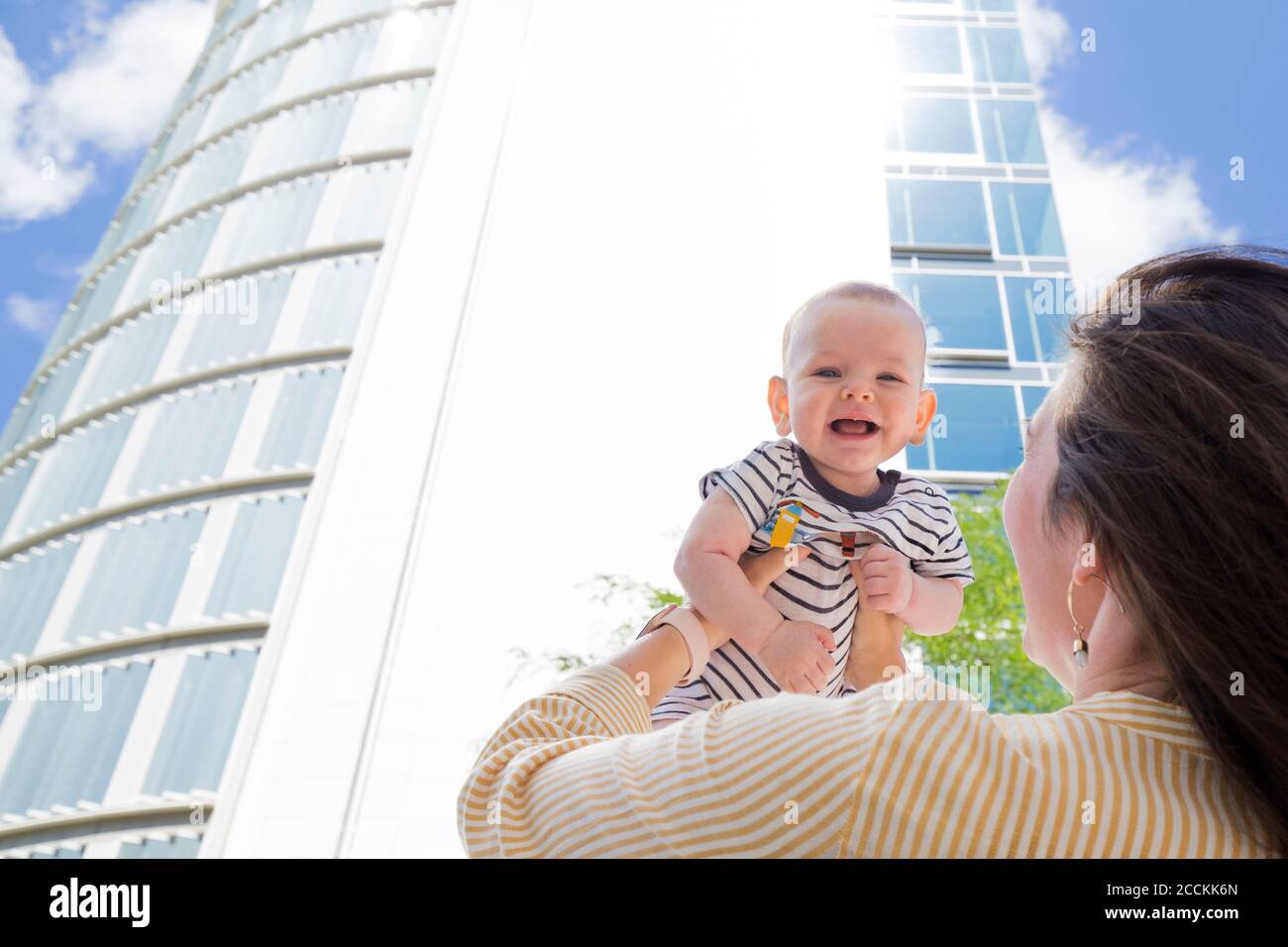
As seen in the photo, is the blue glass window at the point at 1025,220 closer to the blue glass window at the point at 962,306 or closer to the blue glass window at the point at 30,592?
the blue glass window at the point at 962,306

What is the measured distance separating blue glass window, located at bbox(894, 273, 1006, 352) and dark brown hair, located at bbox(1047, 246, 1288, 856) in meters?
7.56

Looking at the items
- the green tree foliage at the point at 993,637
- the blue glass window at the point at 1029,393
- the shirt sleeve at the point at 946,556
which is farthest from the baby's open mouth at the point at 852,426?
the blue glass window at the point at 1029,393

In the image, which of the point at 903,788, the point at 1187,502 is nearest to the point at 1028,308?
the point at 1187,502

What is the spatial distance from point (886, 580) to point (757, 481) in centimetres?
17

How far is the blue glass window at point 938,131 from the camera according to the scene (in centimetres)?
903

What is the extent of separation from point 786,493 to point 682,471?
193 inches

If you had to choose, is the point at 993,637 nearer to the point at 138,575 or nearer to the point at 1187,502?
the point at 1187,502

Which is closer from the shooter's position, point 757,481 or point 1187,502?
point 1187,502

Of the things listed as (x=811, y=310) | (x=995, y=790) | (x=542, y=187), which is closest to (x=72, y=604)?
(x=542, y=187)

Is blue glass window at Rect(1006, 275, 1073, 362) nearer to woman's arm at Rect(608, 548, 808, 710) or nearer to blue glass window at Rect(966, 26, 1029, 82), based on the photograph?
blue glass window at Rect(966, 26, 1029, 82)

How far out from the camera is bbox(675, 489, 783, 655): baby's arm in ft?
3.19

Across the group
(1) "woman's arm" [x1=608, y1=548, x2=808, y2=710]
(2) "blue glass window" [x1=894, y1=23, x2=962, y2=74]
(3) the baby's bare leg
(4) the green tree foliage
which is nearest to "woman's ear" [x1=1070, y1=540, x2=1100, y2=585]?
(1) "woman's arm" [x1=608, y1=548, x2=808, y2=710]

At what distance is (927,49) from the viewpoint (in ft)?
31.3
